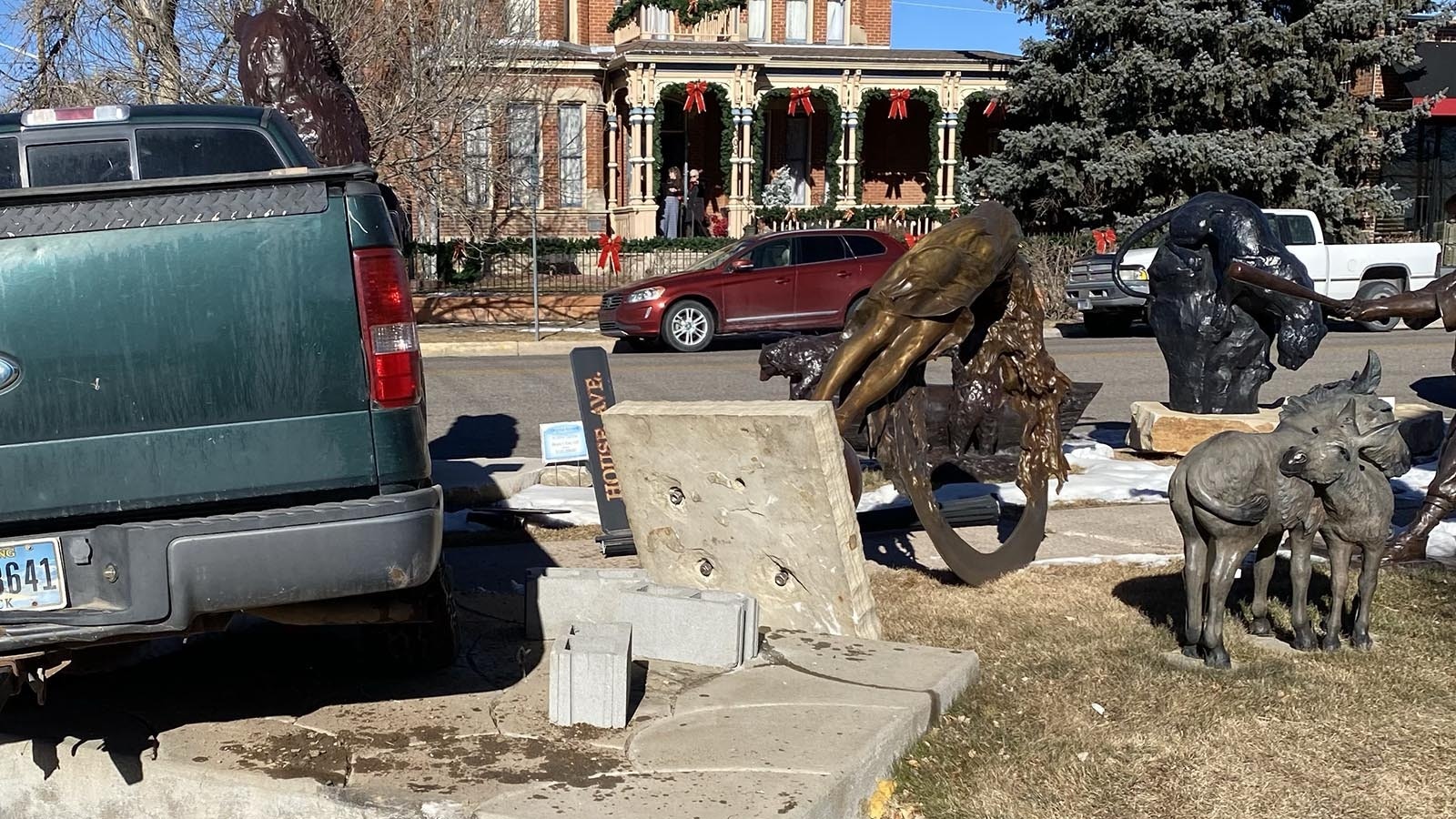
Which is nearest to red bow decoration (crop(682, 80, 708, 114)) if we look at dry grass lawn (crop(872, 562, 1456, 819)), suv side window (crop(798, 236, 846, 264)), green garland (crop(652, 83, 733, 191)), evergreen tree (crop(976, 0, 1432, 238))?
green garland (crop(652, 83, 733, 191))

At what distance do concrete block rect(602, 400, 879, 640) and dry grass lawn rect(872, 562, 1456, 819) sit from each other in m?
0.54

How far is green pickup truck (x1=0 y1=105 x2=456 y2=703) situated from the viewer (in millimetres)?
3523

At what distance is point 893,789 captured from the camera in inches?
159

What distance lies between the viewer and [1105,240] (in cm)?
2367

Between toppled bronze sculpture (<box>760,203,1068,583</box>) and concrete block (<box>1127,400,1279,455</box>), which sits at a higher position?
toppled bronze sculpture (<box>760,203,1068,583</box>)

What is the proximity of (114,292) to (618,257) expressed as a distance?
71.2 ft

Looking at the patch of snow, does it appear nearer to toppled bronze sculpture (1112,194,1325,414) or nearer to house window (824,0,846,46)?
toppled bronze sculpture (1112,194,1325,414)

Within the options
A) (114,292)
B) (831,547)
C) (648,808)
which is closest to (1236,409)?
(831,547)

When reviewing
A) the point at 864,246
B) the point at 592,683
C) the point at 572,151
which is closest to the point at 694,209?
the point at 572,151

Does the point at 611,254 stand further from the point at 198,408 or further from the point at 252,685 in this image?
the point at 198,408

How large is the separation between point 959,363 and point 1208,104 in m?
20.4

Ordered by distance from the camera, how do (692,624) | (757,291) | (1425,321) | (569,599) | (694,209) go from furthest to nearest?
1. (694,209)
2. (757,291)
3. (1425,321)
4. (569,599)
5. (692,624)

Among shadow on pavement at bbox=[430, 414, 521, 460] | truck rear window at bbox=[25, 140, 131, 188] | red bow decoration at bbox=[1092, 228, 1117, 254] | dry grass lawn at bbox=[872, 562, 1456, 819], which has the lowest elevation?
shadow on pavement at bbox=[430, 414, 521, 460]

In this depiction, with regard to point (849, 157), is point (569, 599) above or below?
below
